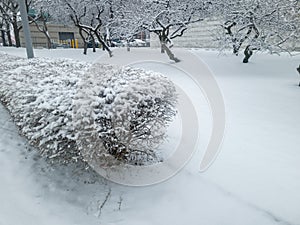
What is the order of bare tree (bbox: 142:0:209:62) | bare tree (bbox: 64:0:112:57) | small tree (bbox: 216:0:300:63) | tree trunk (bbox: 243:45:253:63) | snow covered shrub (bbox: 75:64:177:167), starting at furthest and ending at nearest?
bare tree (bbox: 64:0:112:57), bare tree (bbox: 142:0:209:62), tree trunk (bbox: 243:45:253:63), small tree (bbox: 216:0:300:63), snow covered shrub (bbox: 75:64:177:167)

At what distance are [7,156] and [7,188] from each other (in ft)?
2.05

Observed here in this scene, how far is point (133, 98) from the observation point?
7.97 feet

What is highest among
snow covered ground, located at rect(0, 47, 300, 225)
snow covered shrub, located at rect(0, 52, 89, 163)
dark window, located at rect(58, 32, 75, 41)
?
dark window, located at rect(58, 32, 75, 41)

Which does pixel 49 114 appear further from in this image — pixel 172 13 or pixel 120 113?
pixel 172 13

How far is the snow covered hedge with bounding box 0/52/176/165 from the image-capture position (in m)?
2.35

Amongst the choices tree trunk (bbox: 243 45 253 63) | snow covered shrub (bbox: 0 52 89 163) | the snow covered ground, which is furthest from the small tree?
snow covered shrub (bbox: 0 52 89 163)

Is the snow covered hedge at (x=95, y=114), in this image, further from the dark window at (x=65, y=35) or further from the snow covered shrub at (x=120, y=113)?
the dark window at (x=65, y=35)

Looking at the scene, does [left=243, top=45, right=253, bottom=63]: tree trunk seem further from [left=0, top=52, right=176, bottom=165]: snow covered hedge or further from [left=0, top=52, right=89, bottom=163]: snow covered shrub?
[left=0, top=52, right=89, bottom=163]: snow covered shrub

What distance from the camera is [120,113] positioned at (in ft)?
7.64

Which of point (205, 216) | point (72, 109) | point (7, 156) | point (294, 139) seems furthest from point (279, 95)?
point (7, 156)

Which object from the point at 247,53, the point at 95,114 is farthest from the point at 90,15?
the point at 95,114

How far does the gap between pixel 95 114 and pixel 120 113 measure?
225mm

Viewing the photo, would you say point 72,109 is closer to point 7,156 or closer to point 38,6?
point 7,156

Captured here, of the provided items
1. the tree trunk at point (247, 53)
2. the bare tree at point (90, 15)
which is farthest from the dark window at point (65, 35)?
the tree trunk at point (247, 53)
